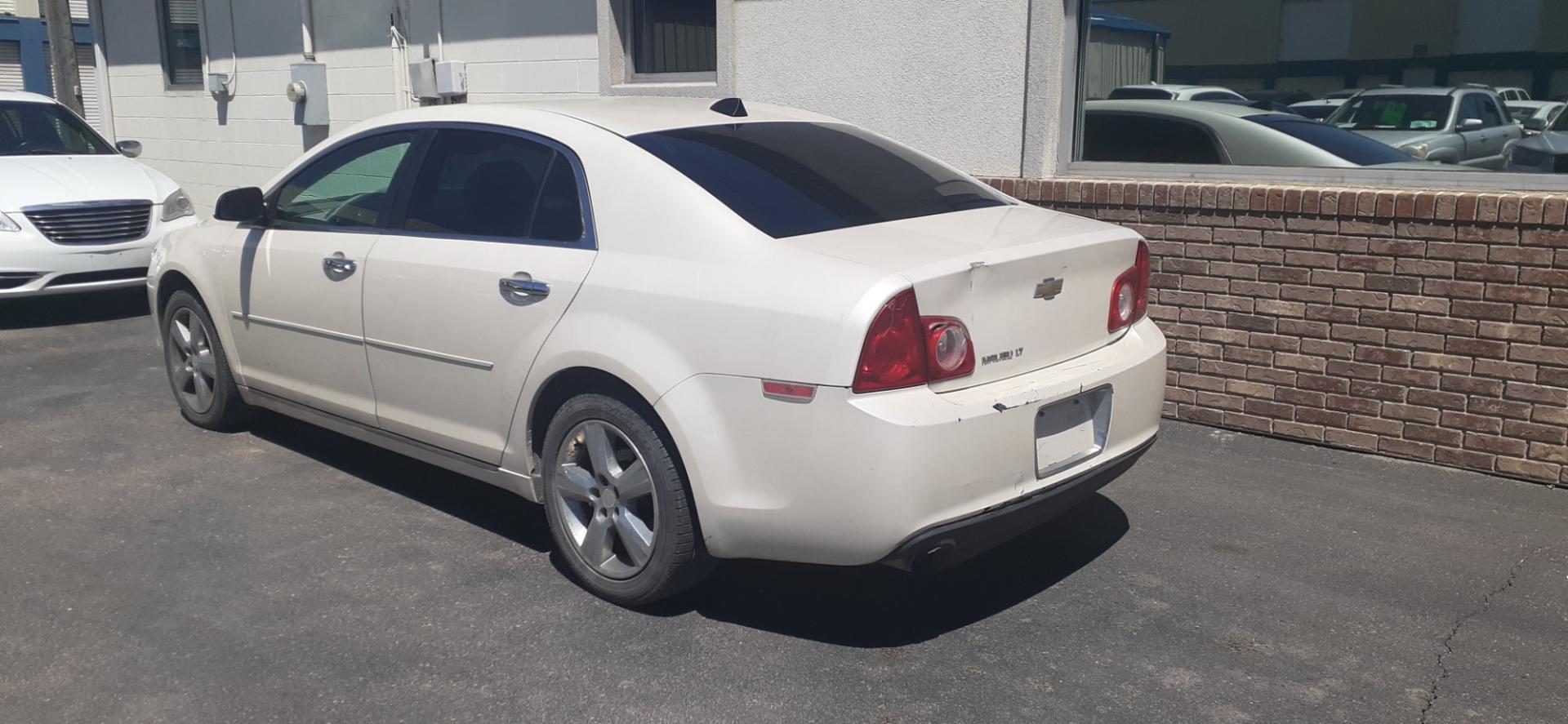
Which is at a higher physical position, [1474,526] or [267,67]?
[267,67]

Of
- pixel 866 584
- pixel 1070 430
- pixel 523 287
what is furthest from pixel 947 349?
pixel 523 287

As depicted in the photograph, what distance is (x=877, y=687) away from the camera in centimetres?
342

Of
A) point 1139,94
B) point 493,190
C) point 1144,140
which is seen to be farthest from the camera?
point 1139,94

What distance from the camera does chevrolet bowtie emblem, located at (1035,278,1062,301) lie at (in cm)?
367

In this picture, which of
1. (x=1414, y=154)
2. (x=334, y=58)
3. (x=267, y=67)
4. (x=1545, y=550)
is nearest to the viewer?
(x=1545, y=550)

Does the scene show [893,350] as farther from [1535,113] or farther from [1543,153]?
[1535,113]

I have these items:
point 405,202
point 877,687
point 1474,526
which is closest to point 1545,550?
point 1474,526

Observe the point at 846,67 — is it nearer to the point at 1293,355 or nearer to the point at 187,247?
the point at 1293,355

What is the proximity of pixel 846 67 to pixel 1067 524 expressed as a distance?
3850 mm

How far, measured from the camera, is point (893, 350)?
3277 mm

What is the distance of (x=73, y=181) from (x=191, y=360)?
3.91 metres

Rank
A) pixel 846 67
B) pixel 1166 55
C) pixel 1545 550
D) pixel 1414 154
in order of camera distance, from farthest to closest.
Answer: pixel 846 67
pixel 1166 55
pixel 1414 154
pixel 1545 550

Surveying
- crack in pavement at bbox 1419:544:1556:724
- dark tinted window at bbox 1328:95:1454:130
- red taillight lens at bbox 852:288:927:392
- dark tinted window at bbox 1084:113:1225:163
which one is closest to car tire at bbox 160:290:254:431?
red taillight lens at bbox 852:288:927:392

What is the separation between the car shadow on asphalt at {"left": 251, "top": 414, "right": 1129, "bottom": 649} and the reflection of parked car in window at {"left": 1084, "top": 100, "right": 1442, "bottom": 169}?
2.16m
